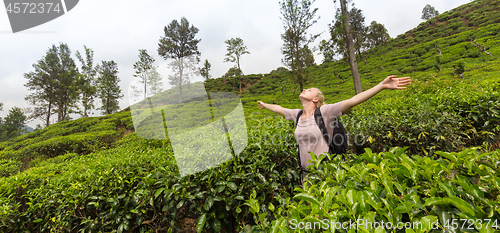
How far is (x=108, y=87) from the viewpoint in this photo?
1024 inches

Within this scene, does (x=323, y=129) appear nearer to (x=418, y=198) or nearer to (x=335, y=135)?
(x=335, y=135)

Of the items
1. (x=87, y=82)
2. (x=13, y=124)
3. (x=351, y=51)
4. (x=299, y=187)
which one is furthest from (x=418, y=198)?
(x=13, y=124)

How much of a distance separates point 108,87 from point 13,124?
17.6 metres

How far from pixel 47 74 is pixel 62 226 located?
3128 cm

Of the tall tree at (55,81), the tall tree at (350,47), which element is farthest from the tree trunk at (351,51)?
the tall tree at (55,81)

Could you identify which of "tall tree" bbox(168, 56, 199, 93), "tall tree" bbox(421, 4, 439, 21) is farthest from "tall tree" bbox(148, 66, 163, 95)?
"tall tree" bbox(421, 4, 439, 21)

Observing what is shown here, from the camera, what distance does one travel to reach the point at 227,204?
5.11 ft

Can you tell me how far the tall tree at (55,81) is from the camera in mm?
21328

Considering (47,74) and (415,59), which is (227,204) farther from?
(47,74)

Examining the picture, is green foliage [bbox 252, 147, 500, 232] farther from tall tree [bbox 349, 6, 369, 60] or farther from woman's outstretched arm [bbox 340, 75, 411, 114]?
tall tree [bbox 349, 6, 369, 60]

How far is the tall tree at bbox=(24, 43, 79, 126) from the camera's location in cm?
2133

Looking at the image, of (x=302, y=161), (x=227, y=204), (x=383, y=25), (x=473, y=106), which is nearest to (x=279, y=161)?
(x=302, y=161)

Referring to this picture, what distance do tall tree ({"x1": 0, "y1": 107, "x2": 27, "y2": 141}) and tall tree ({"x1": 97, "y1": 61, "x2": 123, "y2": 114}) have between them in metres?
12.8

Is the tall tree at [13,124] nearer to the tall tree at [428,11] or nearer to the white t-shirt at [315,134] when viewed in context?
the white t-shirt at [315,134]
